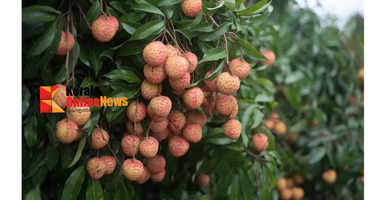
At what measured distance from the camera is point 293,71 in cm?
145

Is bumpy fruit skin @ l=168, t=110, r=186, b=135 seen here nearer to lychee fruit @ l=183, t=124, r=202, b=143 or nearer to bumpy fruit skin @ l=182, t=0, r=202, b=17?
lychee fruit @ l=183, t=124, r=202, b=143

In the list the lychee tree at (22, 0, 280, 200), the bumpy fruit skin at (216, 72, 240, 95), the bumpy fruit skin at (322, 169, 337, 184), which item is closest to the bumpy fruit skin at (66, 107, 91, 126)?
the lychee tree at (22, 0, 280, 200)

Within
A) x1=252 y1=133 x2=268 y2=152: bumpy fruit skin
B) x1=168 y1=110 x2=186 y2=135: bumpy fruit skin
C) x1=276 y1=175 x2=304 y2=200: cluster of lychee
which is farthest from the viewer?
x1=276 y1=175 x2=304 y2=200: cluster of lychee

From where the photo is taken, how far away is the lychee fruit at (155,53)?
520mm

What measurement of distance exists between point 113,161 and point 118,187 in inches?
2.6

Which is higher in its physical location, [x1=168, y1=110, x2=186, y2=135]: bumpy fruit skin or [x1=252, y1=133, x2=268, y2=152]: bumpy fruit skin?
[x1=168, y1=110, x2=186, y2=135]: bumpy fruit skin

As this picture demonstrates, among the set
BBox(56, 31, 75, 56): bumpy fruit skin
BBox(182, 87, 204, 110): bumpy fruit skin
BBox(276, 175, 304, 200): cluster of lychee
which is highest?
BBox(56, 31, 75, 56): bumpy fruit skin

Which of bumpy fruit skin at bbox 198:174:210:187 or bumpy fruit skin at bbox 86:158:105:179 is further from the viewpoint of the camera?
bumpy fruit skin at bbox 198:174:210:187

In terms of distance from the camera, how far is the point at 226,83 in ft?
1.81

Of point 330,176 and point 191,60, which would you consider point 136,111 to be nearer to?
point 191,60

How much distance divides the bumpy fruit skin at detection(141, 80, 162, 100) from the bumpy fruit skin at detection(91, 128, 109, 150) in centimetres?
9

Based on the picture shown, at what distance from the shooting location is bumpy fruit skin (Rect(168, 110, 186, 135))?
0.62 meters
